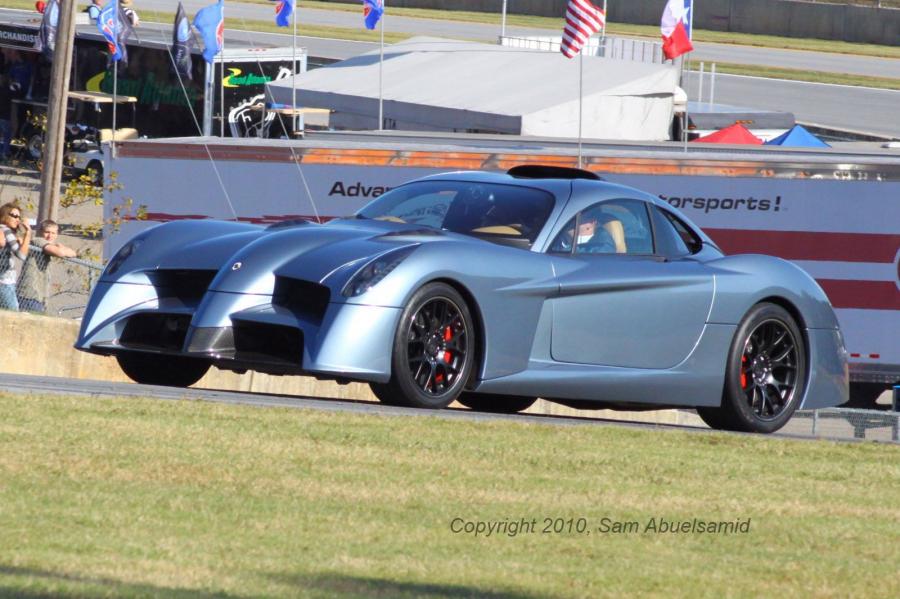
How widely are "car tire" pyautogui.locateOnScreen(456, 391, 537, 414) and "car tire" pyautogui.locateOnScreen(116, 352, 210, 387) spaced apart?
168cm

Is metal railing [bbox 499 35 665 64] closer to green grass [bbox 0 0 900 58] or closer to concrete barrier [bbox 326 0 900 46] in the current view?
green grass [bbox 0 0 900 58]

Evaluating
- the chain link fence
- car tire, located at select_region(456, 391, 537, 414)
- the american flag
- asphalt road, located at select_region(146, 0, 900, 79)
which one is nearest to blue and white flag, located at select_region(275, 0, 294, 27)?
the american flag

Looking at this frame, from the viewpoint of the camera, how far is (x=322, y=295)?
8.38 meters

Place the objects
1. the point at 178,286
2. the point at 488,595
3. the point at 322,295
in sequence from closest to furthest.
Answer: the point at 488,595 < the point at 322,295 < the point at 178,286

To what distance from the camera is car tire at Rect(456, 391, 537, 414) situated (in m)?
10.1

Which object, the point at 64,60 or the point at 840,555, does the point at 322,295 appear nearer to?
the point at 840,555

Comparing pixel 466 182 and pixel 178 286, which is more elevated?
pixel 466 182

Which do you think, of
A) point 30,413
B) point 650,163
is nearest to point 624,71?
point 650,163

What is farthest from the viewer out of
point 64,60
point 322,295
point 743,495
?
point 64,60

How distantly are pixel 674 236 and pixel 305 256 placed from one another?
2.61 metres

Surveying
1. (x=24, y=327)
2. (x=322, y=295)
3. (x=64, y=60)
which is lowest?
(x=24, y=327)

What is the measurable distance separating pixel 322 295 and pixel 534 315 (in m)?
1.23

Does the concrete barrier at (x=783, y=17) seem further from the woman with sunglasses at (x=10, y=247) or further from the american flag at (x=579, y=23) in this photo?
the woman with sunglasses at (x=10, y=247)

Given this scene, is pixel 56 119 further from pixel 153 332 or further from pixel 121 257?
pixel 153 332
